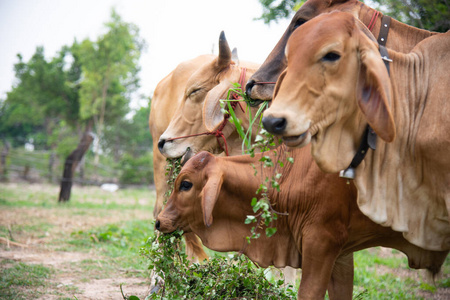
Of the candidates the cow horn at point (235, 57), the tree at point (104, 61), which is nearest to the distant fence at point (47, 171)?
the tree at point (104, 61)

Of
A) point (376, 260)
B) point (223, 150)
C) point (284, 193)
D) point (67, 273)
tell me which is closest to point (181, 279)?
point (284, 193)

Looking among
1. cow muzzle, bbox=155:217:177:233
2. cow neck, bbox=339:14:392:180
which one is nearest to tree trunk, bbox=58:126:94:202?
cow muzzle, bbox=155:217:177:233

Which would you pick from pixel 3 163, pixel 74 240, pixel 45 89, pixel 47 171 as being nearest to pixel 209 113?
pixel 74 240

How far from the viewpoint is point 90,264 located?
220 inches

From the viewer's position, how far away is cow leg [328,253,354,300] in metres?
3.24

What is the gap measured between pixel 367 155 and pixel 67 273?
3.96 m

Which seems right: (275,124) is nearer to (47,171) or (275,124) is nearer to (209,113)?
(209,113)

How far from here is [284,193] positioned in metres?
2.98

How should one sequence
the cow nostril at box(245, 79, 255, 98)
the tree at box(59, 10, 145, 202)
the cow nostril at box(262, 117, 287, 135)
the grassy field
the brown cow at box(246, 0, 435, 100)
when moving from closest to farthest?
the cow nostril at box(262, 117, 287, 135) < the brown cow at box(246, 0, 435, 100) < the cow nostril at box(245, 79, 255, 98) < the grassy field < the tree at box(59, 10, 145, 202)

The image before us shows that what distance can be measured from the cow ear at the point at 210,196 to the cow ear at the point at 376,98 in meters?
1.11

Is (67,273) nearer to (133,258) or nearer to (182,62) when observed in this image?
(133,258)

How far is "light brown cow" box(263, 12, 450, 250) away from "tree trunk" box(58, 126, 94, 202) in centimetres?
1080

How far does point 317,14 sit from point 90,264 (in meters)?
4.05

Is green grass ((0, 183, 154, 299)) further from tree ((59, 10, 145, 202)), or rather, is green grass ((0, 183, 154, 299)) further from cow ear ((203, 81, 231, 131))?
tree ((59, 10, 145, 202))
